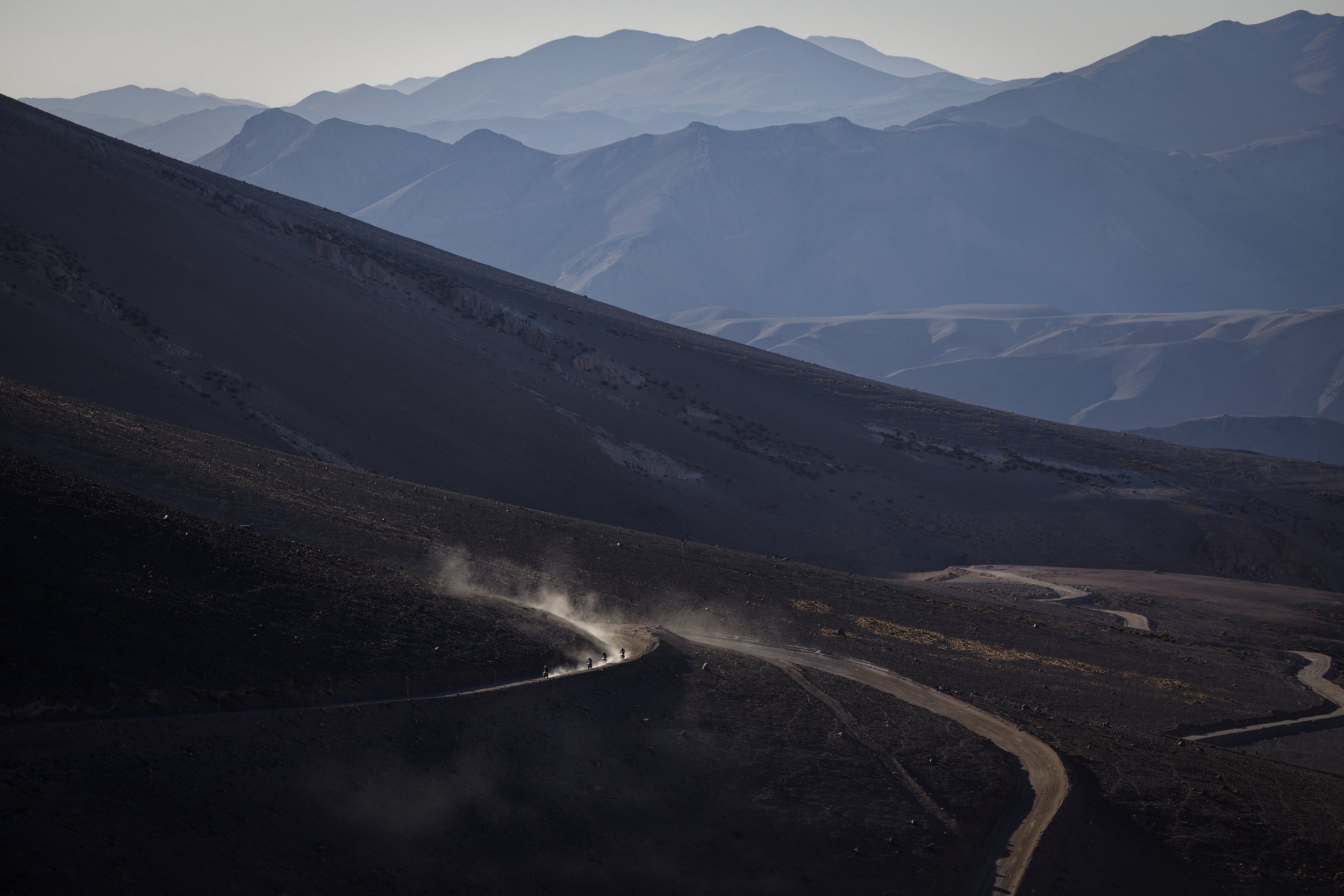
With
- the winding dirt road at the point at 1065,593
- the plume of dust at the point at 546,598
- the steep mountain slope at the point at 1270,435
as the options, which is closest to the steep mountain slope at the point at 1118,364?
the steep mountain slope at the point at 1270,435

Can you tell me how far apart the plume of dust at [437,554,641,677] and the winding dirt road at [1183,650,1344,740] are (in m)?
12.4

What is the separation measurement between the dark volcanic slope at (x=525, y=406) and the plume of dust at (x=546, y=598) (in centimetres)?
1508

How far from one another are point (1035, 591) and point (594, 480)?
61.2 feet

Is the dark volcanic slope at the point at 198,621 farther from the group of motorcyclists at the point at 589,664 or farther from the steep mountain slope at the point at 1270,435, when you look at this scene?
the steep mountain slope at the point at 1270,435

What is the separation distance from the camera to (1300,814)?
680 inches

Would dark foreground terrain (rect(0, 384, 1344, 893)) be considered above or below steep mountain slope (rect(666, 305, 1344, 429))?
below

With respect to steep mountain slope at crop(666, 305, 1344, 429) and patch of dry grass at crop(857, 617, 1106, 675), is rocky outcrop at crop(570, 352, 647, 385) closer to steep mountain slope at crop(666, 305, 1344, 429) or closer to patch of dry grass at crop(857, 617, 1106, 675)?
patch of dry grass at crop(857, 617, 1106, 675)

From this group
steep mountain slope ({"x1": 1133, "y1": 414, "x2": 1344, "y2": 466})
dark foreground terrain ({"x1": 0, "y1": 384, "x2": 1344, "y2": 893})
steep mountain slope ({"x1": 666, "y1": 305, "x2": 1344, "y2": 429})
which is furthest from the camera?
steep mountain slope ({"x1": 666, "y1": 305, "x2": 1344, "y2": 429})

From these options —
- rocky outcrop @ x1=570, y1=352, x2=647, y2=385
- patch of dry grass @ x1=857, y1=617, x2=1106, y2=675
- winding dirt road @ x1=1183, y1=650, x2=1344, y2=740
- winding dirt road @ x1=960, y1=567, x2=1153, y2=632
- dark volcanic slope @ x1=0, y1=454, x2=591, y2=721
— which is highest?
rocky outcrop @ x1=570, y1=352, x2=647, y2=385

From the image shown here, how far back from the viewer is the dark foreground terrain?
11.1m

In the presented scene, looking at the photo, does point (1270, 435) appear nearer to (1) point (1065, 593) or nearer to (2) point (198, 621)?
(1) point (1065, 593)

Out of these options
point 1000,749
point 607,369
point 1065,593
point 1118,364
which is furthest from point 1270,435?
point 1000,749

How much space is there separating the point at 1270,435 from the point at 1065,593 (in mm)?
116307

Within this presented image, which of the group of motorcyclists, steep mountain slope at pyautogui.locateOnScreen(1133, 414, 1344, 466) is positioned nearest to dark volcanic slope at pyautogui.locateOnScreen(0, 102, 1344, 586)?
the group of motorcyclists
